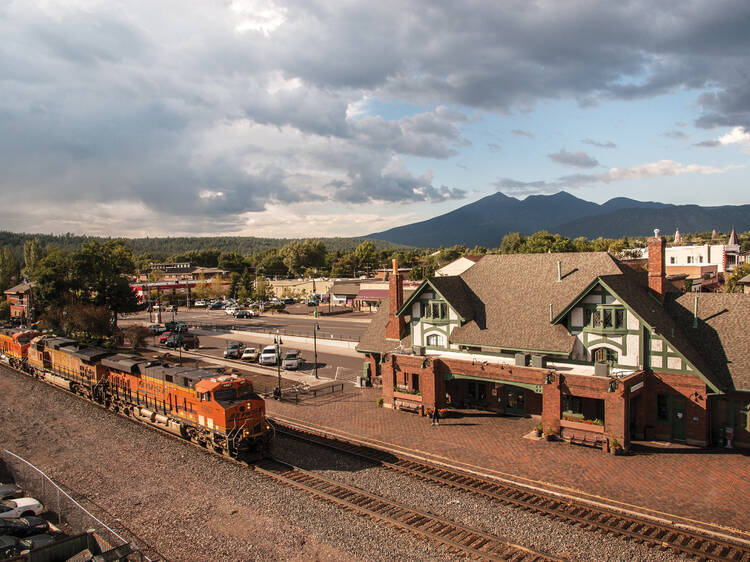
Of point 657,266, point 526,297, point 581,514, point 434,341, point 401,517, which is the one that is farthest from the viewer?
point 434,341

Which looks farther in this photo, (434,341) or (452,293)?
(434,341)

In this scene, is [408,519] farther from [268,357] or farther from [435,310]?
[268,357]

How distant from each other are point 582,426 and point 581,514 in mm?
8094

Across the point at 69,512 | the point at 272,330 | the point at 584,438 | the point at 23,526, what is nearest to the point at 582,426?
the point at 584,438

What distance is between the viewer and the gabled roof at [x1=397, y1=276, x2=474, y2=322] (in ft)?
111

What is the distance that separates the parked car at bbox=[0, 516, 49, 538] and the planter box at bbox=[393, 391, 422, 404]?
21.1 m

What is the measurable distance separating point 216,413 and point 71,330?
51.5m

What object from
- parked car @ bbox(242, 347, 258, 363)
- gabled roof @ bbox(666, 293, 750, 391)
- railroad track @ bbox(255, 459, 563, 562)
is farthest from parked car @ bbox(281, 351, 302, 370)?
gabled roof @ bbox(666, 293, 750, 391)

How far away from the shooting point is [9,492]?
68.7ft

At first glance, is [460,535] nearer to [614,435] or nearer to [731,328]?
[614,435]

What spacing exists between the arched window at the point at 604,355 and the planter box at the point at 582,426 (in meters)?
4.19

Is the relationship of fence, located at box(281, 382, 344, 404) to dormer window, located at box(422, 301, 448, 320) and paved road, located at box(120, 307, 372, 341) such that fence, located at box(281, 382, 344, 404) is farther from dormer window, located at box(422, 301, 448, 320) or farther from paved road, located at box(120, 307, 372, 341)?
paved road, located at box(120, 307, 372, 341)

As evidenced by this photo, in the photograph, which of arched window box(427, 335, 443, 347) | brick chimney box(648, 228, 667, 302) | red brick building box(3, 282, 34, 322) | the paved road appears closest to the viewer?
brick chimney box(648, 228, 667, 302)

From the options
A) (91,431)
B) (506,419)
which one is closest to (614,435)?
(506,419)
